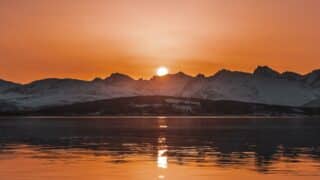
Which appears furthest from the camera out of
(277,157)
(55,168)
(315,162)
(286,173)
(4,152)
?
(4,152)

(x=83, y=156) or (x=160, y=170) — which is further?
(x=83, y=156)

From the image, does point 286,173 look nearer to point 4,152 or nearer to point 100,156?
point 100,156

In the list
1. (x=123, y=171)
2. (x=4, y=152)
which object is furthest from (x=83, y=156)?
(x=123, y=171)

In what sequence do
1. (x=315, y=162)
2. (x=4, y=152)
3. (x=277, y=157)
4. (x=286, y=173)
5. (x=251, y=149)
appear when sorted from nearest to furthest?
(x=286, y=173) → (x=315, y=162) → (x=277, y=157) → (x=4, y=152) → (x=251, y=149)

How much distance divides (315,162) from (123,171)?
730 inches

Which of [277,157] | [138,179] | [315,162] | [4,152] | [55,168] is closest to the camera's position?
[138,179]

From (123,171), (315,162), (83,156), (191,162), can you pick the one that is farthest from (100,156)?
(315,162)

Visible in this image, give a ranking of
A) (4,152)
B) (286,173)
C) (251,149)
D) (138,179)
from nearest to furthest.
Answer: (138,179)
(286,173)
(4,152)
(251,149)

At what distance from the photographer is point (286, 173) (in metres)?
53.3

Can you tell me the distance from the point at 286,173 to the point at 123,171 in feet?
41.2

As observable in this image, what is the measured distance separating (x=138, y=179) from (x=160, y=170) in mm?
5866

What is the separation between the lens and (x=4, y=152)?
75.4 meters

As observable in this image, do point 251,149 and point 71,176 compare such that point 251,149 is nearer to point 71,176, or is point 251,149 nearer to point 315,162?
point 315,162

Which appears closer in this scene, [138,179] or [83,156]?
[138,179]
